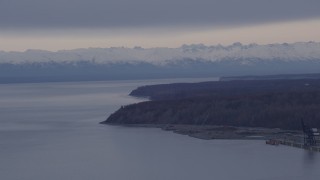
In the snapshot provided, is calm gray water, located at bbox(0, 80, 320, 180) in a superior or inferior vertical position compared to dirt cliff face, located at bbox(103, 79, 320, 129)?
inferior

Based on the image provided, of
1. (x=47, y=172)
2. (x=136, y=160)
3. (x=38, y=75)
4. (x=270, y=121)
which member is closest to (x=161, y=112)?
(x=270, y=121)

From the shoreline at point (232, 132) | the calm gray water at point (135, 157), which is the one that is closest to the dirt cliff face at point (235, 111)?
the shoreline at point (232, 132)

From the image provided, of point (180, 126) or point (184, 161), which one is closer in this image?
point (184, 161)

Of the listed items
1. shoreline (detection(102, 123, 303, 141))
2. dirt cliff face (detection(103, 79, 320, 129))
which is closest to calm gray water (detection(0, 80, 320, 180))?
shoreline (detection(102, 123, 303, 141))

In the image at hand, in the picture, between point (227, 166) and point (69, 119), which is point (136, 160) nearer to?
point (227, 166)

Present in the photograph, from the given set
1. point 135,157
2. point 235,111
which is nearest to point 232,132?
point 235,111

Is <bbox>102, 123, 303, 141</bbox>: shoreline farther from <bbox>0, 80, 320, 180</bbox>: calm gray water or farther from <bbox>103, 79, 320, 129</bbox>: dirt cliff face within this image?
<bbox>103, 79, 320, 129</bbox>: dirt cliff face

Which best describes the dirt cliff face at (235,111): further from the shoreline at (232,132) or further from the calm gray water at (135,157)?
the calm gray water at (135,157)

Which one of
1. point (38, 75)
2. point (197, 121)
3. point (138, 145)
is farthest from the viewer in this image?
point (38, 75)
